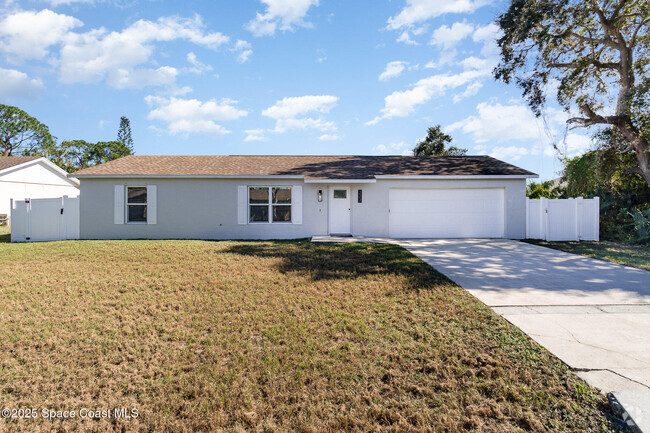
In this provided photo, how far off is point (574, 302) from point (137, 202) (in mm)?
13706

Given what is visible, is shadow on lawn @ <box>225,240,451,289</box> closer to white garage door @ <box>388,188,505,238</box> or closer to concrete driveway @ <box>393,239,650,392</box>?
concrete driveway @ <box>393,239,650,392</box>

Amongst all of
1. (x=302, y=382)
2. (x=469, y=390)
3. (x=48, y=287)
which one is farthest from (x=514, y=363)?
(x=48, y=287)

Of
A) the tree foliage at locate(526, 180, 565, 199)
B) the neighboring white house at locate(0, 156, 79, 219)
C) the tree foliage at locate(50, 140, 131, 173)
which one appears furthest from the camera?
the tree foliage at locate(50, 140, 131, 173)

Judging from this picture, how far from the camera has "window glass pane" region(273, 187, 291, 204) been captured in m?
11.8

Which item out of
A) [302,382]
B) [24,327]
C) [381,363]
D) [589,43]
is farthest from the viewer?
[589,43]

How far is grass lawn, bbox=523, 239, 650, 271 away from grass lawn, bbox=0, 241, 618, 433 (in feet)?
19.3

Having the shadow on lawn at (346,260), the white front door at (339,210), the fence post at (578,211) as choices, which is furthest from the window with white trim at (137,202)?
the fence post at (578,211)

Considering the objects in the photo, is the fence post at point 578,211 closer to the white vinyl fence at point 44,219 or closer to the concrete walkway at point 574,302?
the concrete walkway at point 574,302

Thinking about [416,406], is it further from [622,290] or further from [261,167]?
[261,167]

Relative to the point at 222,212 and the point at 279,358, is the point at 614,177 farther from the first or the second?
the point at 279,358

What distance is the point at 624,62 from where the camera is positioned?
13.1m

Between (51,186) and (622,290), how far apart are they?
105 ft

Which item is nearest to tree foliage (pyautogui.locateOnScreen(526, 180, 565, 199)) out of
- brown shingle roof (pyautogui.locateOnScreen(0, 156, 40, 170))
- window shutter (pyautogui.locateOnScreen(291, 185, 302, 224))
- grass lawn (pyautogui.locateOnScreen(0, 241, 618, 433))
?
window shutter (pyautogui.locateOnScreen(291, 185, 302, 224))

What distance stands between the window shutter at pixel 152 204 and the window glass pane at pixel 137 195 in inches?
12.0
